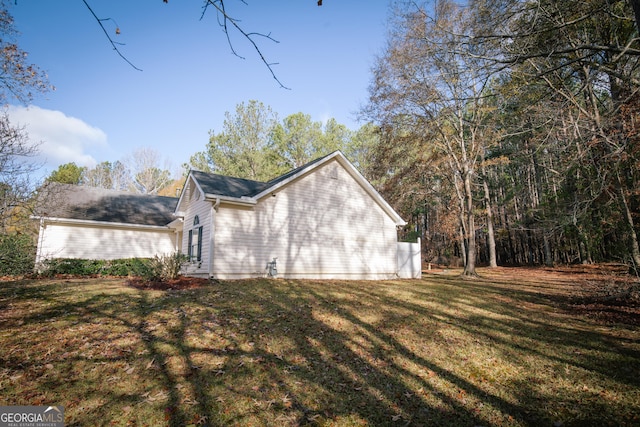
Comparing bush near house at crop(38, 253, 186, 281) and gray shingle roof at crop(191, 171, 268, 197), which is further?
gray shingle roof at crop(191, 171, 268, 197)

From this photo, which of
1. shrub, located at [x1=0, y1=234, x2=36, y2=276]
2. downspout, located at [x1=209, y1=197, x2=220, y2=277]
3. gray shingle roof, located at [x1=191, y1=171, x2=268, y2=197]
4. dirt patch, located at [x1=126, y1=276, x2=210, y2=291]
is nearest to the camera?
dirt patch, located at [x1=126, y1=276, x2=210, y2=291]

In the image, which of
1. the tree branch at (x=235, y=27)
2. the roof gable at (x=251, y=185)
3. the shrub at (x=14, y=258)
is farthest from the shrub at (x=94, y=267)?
the tree branch at (x=235, y=27)

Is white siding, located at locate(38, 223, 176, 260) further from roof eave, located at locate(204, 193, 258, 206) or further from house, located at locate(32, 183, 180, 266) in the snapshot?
roof eave, located at locate(204, 193, 258, 206)

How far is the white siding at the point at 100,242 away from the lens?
57.3 ft

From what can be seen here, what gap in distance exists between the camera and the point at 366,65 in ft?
64.0

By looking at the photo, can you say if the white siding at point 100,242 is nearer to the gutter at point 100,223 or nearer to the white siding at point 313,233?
the gutter at point 100,223

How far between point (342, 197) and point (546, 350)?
11053 millimetres

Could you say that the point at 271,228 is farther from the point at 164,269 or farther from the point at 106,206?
the point at 106,206

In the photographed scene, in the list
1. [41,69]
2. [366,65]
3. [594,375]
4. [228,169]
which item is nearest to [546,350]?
[594,375]

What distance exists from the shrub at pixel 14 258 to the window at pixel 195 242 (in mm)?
7407

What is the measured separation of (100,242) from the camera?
18.7 metres

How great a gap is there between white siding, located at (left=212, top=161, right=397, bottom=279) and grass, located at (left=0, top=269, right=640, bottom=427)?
424 cm

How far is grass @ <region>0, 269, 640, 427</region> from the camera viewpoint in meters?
4.15

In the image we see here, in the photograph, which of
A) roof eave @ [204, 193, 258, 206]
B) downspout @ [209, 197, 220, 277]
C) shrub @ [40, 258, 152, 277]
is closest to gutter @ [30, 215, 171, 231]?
shrub @ [40, 258, 152, 277]
